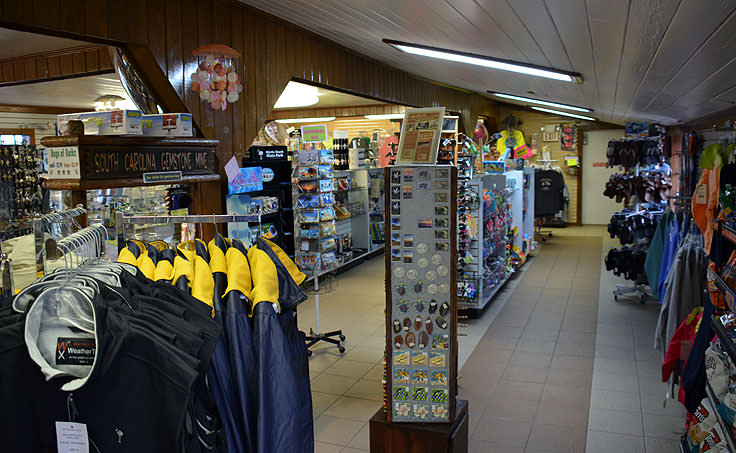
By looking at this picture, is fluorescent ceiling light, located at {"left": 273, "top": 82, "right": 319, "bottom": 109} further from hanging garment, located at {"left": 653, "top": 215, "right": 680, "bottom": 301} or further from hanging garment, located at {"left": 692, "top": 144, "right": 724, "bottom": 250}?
hanging garment, located at {"left": 692, "top": 144, "right": 724, "bottom": 250}

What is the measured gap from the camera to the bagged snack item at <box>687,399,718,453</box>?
107 inches

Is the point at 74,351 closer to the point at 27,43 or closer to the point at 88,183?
the point at 88,183

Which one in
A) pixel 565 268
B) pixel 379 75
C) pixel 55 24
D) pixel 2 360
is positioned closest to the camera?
pixel 2 360

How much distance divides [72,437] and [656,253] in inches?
231

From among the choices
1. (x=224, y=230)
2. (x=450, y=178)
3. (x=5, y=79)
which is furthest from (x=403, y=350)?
(x=5, y=79)

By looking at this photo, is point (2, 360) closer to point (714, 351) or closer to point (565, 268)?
point (714, 351)

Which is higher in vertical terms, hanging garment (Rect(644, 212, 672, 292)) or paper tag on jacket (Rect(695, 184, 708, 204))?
paper tag on jacket (Rect(695, 184, 708, 204))

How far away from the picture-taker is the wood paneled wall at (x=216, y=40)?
343cm

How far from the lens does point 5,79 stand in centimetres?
616

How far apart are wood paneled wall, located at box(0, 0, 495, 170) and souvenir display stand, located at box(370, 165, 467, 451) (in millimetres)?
2097

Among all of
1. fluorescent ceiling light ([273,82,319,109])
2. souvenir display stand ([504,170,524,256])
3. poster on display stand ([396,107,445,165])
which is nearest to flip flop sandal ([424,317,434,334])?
poster on display stand ([396,107,445,165])

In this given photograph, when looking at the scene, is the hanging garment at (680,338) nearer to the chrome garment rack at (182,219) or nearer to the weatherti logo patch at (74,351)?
the chrome garment rack at (182,219)

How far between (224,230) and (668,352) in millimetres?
3593

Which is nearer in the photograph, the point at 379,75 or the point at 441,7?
the point at 441,7
